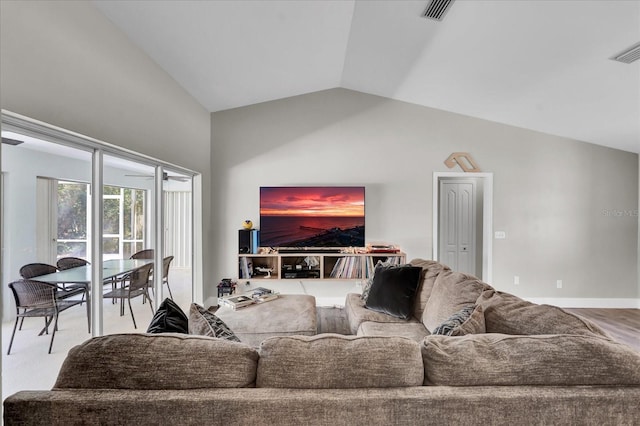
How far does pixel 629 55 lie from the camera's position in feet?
8.23

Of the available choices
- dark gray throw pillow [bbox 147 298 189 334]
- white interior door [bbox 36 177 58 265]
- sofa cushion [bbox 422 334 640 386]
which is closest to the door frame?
sofa cushion [bbox 422 334 640 386]

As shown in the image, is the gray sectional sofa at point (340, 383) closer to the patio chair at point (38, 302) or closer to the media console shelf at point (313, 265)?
the patio chair at point (38, 302)

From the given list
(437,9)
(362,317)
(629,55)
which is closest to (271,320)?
(362,317)

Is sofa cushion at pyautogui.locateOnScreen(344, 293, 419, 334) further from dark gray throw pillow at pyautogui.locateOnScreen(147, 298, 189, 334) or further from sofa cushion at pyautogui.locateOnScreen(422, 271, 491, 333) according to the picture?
dark gray throw pillow at pyautogui.locateOnScreen(147, 298, 189, 334)

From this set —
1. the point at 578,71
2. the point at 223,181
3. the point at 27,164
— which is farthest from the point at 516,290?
the point at 27,164

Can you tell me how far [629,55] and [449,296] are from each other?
246 centimetres

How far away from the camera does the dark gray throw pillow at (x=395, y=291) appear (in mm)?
2613

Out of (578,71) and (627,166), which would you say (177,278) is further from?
(627,166)

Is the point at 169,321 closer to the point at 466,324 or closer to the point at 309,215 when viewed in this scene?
the point at 466,324

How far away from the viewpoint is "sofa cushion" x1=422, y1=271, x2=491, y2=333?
2.03 m

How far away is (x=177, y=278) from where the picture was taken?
12.7ft

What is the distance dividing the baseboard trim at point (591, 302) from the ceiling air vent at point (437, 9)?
12.9ft

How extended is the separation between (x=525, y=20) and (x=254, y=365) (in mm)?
2970

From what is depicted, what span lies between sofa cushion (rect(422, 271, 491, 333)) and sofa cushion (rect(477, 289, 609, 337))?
0.87 ft
